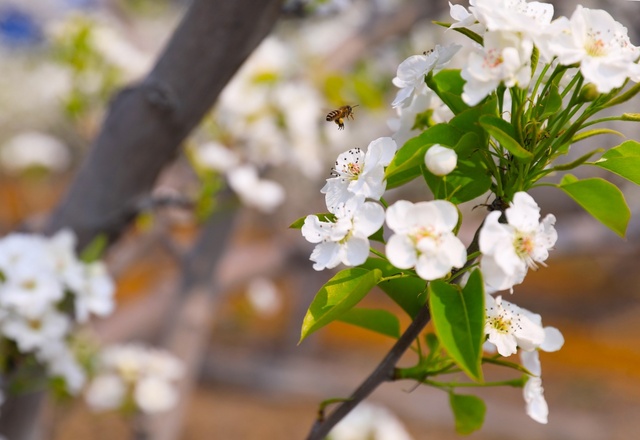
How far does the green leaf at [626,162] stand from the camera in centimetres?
66

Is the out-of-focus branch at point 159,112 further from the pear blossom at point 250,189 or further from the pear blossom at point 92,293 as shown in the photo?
the pear blossom at point 250,189

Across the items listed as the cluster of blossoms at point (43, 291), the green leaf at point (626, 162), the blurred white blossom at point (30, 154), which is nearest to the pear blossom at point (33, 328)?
the cluster of blossoms at point (43, 291)

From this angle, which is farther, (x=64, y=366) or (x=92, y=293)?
(x=64, y=366)

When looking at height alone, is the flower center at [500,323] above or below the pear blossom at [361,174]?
below

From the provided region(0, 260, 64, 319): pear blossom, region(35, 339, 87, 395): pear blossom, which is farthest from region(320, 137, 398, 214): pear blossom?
region(35, 339, 87, 395): pear blossom

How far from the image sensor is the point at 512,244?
0.56 meters

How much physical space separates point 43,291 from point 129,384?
78 cm

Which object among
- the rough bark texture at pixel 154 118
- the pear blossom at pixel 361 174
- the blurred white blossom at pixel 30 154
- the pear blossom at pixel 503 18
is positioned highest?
the blurred white blossom at pixel 30 154

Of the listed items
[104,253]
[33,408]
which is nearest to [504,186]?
[104,253]

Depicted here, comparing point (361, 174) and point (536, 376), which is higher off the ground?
point (361, 174)

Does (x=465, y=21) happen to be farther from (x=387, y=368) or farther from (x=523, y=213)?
(x=387, y=368)

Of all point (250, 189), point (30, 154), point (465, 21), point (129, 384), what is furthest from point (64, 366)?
point (30, 154)

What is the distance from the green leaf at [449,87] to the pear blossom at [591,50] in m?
0.11

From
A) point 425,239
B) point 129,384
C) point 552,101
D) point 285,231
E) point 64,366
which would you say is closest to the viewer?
point 425,239
